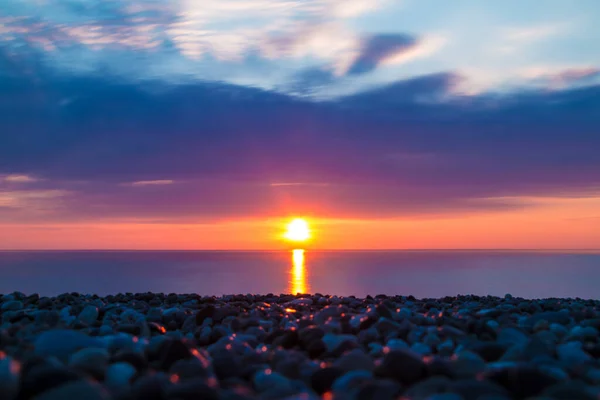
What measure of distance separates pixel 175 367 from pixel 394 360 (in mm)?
1202

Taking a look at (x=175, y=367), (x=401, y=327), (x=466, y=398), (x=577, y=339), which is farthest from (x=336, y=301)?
(x=466, y=398)

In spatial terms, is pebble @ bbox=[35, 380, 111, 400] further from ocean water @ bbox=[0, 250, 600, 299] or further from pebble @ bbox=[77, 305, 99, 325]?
ocean water @ bbox=[0, 250, 600, 299]

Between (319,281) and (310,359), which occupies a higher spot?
(310,359)

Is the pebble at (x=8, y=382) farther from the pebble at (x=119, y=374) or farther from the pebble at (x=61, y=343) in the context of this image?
the pebble at (x=61, y=343)

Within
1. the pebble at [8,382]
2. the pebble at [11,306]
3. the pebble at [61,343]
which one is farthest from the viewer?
the pebble at [11,306]

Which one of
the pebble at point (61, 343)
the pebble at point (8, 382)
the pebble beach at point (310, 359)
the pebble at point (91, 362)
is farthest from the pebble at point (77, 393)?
the pebble at point (61, 343)

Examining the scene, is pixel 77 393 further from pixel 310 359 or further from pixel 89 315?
pixel 89 315

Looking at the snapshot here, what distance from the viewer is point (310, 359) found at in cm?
374

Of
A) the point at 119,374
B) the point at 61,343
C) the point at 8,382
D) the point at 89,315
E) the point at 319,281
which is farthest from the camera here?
the point at 319,281

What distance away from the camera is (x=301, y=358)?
11.2ft

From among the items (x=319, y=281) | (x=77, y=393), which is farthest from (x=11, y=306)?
(x=319, y=281)

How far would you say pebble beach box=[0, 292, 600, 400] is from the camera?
2.39 metres

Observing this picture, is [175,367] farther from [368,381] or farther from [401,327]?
[401,327]

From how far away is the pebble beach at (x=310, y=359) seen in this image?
239cm
